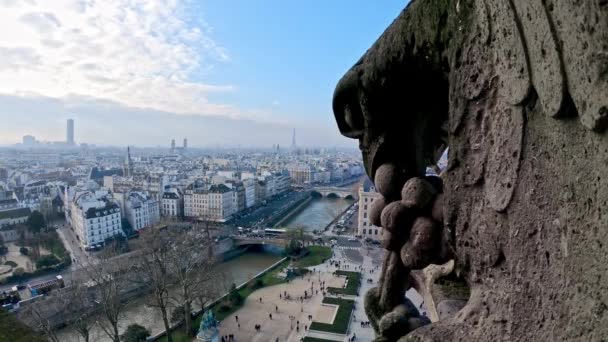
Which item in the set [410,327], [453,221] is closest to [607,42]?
[453,221]

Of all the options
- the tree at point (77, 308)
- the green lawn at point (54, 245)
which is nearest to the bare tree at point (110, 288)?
the tree at point (77, 308)

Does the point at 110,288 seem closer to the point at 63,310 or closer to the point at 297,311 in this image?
the point at 63,310

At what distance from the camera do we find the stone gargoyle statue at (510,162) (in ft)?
2.73

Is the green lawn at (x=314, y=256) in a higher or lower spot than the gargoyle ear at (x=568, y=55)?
lower

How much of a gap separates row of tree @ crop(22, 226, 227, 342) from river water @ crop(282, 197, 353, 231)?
1649cm

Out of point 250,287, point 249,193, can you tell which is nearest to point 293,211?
point 249,193

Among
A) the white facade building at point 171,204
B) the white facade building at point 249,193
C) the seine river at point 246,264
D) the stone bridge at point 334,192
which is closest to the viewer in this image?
the seine river at point 246,264

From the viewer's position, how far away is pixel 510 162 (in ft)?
3.56

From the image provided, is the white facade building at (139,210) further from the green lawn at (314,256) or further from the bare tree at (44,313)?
the bare tree at (44,313)

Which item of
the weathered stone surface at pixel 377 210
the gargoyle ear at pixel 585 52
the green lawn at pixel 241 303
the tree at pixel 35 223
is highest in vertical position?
the gargoyle ear at pixel 585 52

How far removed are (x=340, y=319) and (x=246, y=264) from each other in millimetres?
10754

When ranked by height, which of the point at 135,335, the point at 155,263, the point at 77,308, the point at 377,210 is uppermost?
the point at 377,210

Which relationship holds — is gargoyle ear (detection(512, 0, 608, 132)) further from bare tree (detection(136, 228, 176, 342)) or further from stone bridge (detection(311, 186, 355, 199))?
stone bridge (detection(311, 186, 355, 199))

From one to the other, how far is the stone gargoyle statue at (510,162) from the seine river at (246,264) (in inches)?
569
